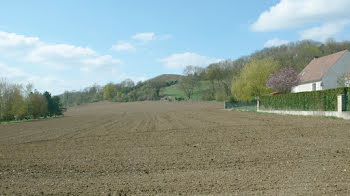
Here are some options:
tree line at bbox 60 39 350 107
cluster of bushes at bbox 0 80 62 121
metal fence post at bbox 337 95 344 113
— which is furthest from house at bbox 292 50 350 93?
cluster of bushes at bbox 0 80 62 121

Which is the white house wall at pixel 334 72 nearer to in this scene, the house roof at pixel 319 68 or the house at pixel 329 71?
the house at pixel 329 71

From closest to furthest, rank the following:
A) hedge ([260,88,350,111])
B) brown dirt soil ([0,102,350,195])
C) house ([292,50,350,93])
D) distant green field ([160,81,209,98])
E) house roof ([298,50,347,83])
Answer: brown dirt soil ([0,102,350,195])
hedge ([260,88,350,111])
house ([292,50,350,93])
house roof ([298,50,347,83])
distant green field ([160,81,209,98])

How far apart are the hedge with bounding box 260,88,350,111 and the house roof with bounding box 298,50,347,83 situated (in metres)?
8.39

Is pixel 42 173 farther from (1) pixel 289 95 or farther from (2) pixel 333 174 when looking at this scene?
(1) pixel 289 95

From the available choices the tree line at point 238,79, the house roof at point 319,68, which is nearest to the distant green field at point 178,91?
the tree line at point 238,79

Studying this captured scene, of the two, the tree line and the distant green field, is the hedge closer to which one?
the tree line

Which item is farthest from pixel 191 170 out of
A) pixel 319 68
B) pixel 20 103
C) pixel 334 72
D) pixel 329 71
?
pixel 20 103

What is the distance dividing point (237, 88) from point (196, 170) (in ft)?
152

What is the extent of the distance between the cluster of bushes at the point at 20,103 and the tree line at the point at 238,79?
33.6 meters

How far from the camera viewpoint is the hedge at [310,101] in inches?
898

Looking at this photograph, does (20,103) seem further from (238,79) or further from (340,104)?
(340,104)

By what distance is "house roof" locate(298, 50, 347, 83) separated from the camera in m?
41.1

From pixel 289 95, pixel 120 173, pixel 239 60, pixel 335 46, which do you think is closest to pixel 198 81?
pixel 239 60

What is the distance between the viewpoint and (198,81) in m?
96.1
